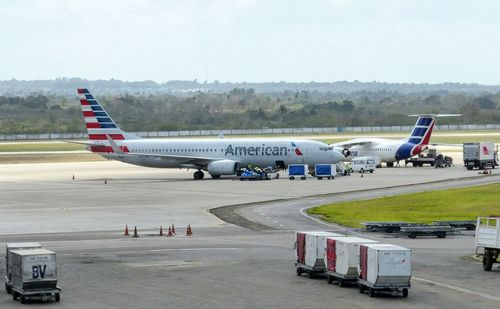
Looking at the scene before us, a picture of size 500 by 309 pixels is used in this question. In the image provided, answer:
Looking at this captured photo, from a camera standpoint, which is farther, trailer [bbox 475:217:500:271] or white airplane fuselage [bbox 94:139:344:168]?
white airplane fuselage [bbox 94:139:344:168]

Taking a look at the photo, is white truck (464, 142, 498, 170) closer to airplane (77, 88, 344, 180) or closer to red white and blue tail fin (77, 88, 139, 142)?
airplane (77, 88, 344, 180)

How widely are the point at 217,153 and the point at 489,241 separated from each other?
7097cm

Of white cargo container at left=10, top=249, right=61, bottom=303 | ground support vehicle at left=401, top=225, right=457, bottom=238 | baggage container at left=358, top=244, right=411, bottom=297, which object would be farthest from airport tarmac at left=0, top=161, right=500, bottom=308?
ground support vehicle at left=401, top=225, right=457, bottom=238

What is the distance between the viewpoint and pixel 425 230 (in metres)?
63.0

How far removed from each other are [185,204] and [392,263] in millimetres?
46760

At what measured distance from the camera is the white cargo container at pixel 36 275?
40.5 meters

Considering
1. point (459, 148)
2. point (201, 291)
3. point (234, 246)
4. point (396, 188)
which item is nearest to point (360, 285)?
point (201, 291)

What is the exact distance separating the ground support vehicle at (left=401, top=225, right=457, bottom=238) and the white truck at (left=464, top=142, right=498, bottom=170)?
64371 mm

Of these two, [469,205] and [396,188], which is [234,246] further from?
[396,188]

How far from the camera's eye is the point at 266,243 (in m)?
60.2

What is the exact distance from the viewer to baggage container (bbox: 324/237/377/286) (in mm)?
43031

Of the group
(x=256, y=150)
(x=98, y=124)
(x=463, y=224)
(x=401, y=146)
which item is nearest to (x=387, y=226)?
(x=463, y=224)

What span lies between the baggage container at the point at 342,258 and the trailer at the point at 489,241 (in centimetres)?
629

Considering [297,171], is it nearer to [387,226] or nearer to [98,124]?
[98,124]
